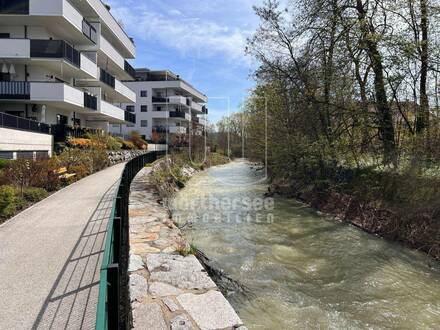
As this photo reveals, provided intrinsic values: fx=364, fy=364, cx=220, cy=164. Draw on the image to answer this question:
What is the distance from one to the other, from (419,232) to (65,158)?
15.5 m

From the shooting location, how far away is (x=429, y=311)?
236 inches

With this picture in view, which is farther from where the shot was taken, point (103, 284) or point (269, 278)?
point (269, 278)

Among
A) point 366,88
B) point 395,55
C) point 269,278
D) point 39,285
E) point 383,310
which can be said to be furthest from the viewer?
point 366,88

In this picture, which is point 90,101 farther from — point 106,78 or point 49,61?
point 106,78

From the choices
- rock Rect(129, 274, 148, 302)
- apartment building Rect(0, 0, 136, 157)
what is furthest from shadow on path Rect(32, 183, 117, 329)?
apartment building Rect(0, 0, 136, 157)

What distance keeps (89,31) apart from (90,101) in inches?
200

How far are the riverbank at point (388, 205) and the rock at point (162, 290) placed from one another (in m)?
6.84

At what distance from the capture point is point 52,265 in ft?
19.8

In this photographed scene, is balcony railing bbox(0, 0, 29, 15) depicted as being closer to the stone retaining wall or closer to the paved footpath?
the paved footpath

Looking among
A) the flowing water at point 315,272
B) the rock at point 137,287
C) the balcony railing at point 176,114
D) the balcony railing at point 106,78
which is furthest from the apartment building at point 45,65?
the balcony railing at point 176,114

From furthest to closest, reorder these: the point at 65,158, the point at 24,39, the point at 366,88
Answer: the point at 24,39, the point at 65,158, the point at 366,88

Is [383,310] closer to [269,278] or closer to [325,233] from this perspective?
[269,278]

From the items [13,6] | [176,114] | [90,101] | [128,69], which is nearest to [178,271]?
[13,6]

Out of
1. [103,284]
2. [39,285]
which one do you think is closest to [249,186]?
[39,285]
